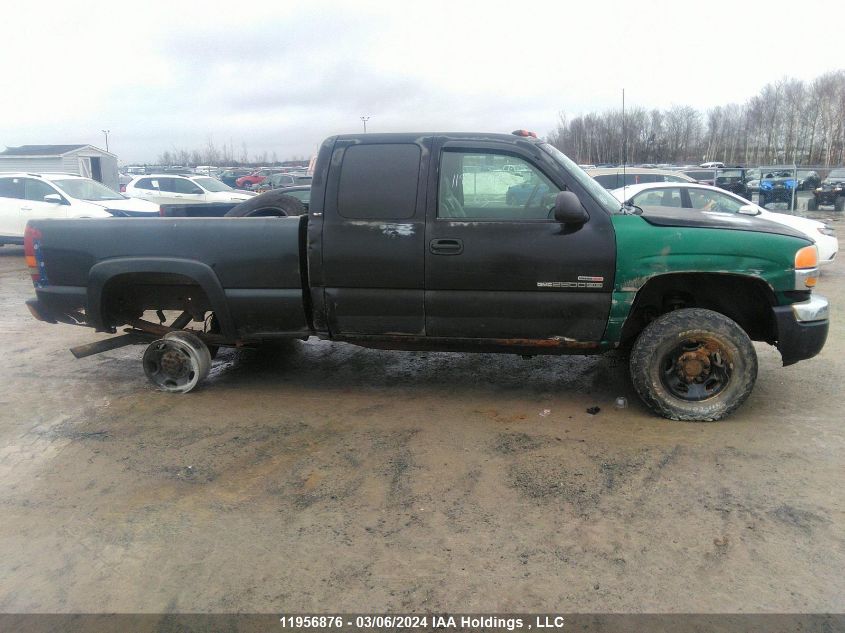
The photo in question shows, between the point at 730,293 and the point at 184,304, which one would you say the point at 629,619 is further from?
the point at 184,304

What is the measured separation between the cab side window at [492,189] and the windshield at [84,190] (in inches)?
509

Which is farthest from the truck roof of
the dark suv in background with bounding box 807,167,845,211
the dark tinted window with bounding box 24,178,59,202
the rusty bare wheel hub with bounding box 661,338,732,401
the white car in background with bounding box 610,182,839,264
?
the dark suv in background with bounding box 807,167,845,211

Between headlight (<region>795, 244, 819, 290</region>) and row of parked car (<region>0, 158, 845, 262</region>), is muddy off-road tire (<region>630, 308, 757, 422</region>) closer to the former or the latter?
headlight (<region>795, 244, 819, 290</region>)

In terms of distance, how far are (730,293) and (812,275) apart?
1.72ft

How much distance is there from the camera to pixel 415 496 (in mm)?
3484

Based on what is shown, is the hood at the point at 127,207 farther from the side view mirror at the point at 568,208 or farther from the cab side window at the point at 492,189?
the side view mirror at the point at 568,208

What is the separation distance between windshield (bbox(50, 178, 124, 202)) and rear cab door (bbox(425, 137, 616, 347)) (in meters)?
13.0

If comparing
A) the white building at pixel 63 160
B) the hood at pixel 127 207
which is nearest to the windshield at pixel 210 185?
the hood at pixel 127 207

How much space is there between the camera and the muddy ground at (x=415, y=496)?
2.73 metres

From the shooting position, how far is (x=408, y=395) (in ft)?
16.8

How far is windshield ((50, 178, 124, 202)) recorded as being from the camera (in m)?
14.7

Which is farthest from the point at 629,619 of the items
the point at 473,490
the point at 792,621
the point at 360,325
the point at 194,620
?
the point at 360,325

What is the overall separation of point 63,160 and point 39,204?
18828 mm

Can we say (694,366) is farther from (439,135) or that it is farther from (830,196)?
(830,196)
